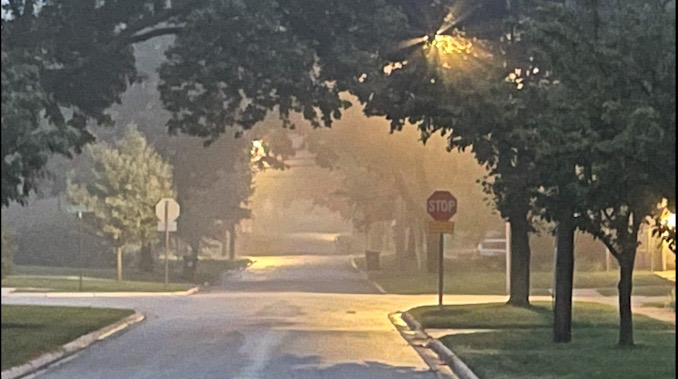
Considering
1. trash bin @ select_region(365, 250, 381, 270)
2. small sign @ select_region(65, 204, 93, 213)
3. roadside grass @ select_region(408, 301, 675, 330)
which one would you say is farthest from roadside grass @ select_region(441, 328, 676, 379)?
trash bin @ select_region(365, 250, 381, 270)

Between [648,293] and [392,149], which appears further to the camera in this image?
[392,149]

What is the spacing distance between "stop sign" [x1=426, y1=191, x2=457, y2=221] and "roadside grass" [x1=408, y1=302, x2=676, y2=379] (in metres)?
2.27

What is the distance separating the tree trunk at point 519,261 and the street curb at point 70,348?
8599mm

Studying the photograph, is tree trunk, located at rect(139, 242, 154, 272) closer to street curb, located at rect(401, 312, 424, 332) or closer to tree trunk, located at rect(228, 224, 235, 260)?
tree trunk, located at rect(228, 224, 235, 260)

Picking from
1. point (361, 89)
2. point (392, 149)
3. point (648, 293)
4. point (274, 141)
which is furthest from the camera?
point (274, 141)

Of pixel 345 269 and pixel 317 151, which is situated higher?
pixel 317 151

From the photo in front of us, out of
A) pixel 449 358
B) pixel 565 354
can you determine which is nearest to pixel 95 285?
pixel 449 358

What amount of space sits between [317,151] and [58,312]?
32.4 m

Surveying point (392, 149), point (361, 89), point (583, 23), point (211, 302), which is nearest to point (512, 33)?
point (361, 89)

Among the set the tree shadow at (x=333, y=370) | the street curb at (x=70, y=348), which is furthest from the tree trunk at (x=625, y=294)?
the street curb at (x=70, y=348)

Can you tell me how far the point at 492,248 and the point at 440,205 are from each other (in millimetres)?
33062

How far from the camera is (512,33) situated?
2570 centimetres

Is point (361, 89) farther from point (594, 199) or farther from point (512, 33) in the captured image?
point (594, 199)

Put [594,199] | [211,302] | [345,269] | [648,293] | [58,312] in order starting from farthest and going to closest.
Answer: [345,269]
[648,293]
[211,302]
[58,312]
[594,199]
